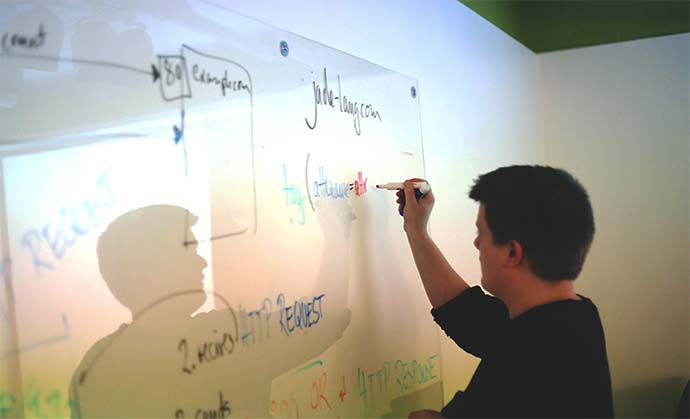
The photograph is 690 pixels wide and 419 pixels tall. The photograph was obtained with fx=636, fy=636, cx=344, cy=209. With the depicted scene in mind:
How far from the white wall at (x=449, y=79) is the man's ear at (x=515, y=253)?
61 cm

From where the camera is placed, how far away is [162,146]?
98 centimetres

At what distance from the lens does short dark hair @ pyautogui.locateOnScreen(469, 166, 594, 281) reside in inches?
44.6

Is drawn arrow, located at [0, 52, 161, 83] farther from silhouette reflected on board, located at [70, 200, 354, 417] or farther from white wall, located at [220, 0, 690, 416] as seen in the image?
white wall, located at [220, 0, 690, 416]

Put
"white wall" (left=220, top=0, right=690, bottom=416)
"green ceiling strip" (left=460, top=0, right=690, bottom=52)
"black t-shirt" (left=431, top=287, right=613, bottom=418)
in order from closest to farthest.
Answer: "black t-shirt" (left=431, top=287, right=613, bottom=418), "white wall" (left=220, top=0, right=690, bottom=416), "green ceiling strip" (left=460, top=0, right=690, bottom=52)

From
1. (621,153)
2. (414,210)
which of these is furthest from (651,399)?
(414,210)

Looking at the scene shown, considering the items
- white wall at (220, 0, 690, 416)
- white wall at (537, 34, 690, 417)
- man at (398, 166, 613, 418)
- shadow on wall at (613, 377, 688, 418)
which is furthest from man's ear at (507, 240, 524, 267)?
shadow on wall at (613, 377, 688, 418)

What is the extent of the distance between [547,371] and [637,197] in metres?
1.92

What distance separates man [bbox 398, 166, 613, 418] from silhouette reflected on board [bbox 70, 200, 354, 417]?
38 cm

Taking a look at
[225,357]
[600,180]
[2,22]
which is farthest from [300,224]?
[600,180]

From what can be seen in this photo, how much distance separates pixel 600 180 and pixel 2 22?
101 inches

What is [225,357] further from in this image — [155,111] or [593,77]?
[593,77]

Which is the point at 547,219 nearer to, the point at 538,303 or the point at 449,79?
the point at 538,303

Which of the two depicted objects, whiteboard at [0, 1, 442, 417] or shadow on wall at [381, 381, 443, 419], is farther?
shadow on wall at [381, 381, 443, 419]

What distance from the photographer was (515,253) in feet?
3.83
